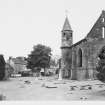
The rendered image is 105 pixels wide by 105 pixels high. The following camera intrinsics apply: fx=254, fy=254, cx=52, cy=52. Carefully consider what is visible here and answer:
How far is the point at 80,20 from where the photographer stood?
25.0ft

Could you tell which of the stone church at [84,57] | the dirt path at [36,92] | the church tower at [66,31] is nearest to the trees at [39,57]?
the dirt path at [36,92]

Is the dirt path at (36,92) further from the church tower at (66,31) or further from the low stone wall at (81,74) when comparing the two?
the low stone wall at (81,74)

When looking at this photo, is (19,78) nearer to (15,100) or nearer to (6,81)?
(6,81)

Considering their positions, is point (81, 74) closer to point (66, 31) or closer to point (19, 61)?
point (66, 31)

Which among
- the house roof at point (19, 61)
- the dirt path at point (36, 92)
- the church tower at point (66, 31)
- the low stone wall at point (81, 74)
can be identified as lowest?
the dirt path at point (36, 92)

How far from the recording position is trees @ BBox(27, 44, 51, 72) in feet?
25.8

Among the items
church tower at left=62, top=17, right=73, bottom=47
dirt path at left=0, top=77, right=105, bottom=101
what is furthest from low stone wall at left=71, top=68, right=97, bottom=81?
dirt path at left=0, top=77, right=105, bottom=101

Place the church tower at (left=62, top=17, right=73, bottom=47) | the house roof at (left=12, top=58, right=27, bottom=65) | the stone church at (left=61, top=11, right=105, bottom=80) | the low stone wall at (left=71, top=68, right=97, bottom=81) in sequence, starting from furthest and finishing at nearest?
the low stone wall at (left=71, top=68, right=97, bottom=81), the stone church at (left=61, top=11, right=105, bottom=80), the church tower at (left=62, top=17, right=73, bottom=47), the house roof at (left=12, top=58, right=27, bottom=65)

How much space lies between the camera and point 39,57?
8008 millimetres

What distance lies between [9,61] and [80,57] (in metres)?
15.0

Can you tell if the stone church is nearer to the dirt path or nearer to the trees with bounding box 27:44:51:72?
the dirt path

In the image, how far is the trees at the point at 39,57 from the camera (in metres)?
7.86

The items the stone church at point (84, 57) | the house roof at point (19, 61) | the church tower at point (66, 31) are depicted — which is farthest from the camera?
the stone church at point (84, 57)

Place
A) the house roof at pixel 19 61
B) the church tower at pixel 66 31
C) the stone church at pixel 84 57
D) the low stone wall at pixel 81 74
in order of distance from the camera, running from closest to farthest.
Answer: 1. the house roof at pixel 19 61
2. the church tower at pixel 66 31
3. the stone church at pixel 84 57
4. the low stone wall at pixel 81 74
